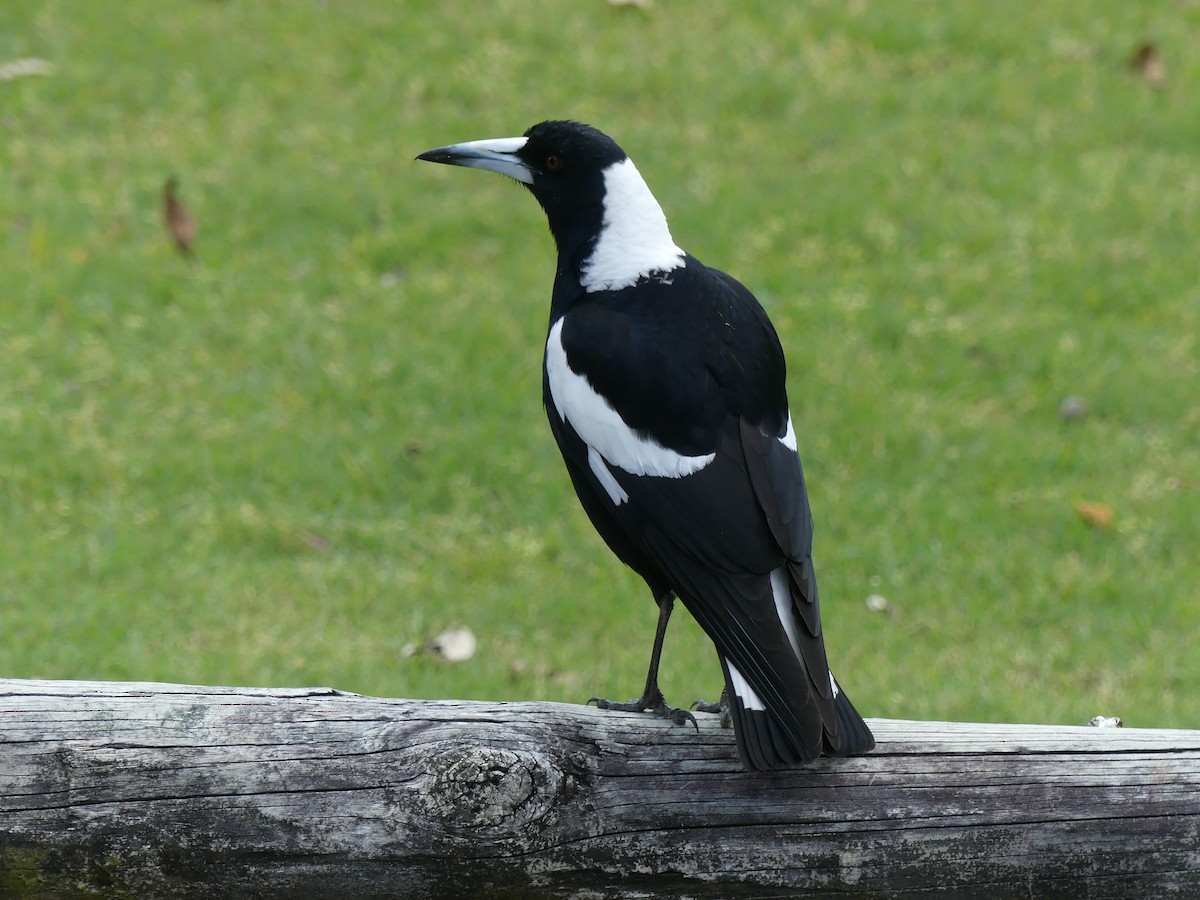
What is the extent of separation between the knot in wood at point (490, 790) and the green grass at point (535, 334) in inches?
60.7

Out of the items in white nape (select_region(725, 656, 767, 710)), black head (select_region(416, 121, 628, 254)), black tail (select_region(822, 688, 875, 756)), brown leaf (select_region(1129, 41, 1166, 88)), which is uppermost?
brown leaf (select_region(1129, 41, 1166, 88))

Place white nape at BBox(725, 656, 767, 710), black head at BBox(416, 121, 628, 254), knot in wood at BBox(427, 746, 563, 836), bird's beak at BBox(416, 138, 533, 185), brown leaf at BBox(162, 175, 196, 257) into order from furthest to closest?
1. brown leaf at BBox(162, 175, 196, 257)
2. bird's beak at BBox(416, 138, 533, 185)
3. black head at BBox(416, 121, 628, 254)
4. white nape at BBox(725, 656, 767, 710)
5. knot in wood at BBox(427, 746, 563, 836)

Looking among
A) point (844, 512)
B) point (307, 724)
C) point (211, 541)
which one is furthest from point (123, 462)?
point (307, 724)

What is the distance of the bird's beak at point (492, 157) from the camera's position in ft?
9.23

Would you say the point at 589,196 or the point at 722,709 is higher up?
the point at 589,196

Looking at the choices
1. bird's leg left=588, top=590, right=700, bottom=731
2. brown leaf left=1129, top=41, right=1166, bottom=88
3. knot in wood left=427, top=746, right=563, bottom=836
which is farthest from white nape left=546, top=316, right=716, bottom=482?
brown leaf left=1129, top=41, right=1166, bottom=88

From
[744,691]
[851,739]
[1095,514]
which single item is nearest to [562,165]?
[744,691]

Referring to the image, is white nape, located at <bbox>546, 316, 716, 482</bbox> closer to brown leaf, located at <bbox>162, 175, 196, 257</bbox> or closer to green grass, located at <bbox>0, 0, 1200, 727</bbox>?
green grass, located at <bbox>0, 0, 1200, 727</bbox>

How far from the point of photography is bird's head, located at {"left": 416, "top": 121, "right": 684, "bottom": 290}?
8.44ft

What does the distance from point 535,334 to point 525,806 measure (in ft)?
9.88

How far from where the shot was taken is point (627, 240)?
2611mm

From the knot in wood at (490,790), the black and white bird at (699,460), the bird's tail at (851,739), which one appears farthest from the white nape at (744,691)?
the knot in wood at (490,790)

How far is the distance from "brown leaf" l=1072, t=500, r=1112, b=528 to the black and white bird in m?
2.04

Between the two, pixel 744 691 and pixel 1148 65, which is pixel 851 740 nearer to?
pixel 744 691
